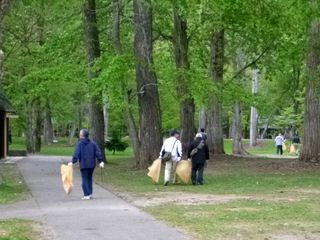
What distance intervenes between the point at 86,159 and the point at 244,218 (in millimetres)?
5045

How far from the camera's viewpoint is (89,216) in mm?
12242

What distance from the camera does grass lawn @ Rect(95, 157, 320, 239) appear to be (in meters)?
10.7

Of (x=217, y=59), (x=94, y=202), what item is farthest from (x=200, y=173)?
(x=217, y=59)

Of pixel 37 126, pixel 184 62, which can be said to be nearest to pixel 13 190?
pixel 184 62

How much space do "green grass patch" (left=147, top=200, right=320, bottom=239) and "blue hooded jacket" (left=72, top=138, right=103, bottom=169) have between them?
2.58 metres

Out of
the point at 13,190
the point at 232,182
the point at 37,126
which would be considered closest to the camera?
the point at 13,190

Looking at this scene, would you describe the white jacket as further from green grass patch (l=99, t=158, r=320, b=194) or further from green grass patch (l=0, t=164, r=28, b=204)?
green grass patch (l=0, t=164, r=28, b=204)

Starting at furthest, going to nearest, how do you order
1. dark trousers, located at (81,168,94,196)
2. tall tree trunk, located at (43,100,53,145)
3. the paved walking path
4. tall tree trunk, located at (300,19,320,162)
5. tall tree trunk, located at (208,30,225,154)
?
tall tree trunk, located at (43,100,53,145) → tall tree trunk, located at (208,30,225,154) → tall tree trunk, located at (300,19,320,162) → dark trousers, located at (81,168,94,196) → the paved walking path

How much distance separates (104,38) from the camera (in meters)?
33.3

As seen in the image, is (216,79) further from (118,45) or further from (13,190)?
(13,190)

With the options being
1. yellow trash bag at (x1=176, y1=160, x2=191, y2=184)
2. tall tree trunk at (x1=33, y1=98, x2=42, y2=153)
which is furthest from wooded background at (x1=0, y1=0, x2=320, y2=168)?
tall tree trunk at (x1=33, y1=98, x2=42, y2=153)

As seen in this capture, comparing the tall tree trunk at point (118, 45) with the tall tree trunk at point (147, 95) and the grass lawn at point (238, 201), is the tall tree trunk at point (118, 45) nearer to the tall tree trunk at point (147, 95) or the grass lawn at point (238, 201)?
the tall tree trunk at point (147, 95)

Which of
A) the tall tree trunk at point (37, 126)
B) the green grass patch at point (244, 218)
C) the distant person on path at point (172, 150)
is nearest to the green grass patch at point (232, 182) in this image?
the distant person on path at point (172, 150)

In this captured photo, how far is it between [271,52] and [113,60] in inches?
532
